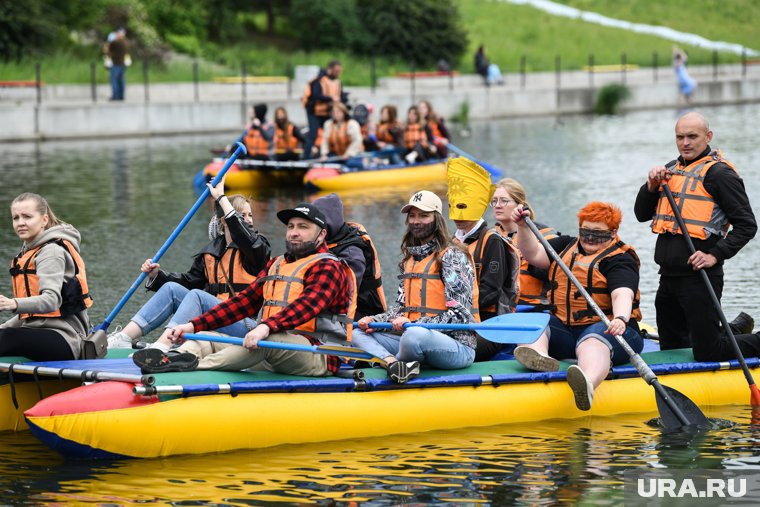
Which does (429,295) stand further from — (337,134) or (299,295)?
(337,134)

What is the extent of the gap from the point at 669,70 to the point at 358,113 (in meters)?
23.3

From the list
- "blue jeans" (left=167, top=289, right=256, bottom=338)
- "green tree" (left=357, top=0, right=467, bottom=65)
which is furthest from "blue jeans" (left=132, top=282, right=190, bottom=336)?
"green tree" (left=357, top=0, right=467, bottom=65)

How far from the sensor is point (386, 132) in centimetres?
2258

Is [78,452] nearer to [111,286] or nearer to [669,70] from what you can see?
[111,286]

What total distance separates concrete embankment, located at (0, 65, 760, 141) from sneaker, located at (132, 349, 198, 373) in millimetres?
20733

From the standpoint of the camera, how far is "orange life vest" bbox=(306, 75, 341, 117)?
2264 cm

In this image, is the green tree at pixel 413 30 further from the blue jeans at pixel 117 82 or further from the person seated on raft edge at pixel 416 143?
the person seated on raft edge at pixel 416 143

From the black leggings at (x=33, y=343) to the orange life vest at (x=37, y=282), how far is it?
11 cm

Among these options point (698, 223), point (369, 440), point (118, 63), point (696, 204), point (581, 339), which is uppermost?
point (118, 63)

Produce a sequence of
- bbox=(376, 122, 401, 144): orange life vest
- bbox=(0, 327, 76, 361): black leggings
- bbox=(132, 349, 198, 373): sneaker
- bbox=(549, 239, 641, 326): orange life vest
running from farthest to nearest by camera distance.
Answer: bbox=(376, 122, 401, 144): orange life vest, bbox=(549, 239, 641, 326): orange life vest, bbox=(0, 327, 76, 361): black leggings, bbox=(132, 349, 198, 373): sneaker

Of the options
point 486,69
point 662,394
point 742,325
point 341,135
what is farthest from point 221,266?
point 486,69

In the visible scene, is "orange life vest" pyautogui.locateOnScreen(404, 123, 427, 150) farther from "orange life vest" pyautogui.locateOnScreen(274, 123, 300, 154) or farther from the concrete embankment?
the concrete embankment

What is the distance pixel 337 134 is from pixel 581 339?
44.1ft

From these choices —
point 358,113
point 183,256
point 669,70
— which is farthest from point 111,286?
point 669,70
